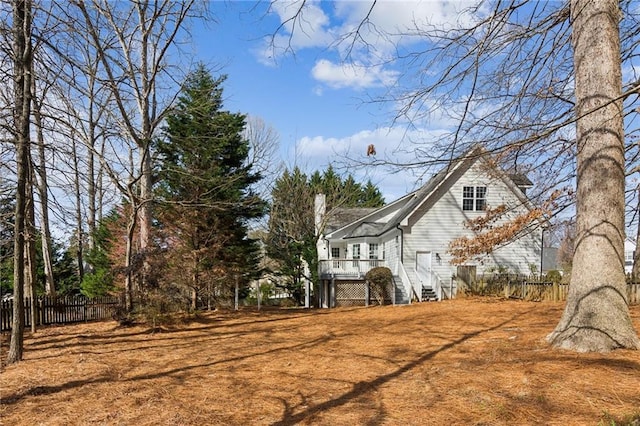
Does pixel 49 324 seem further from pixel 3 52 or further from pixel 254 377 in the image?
pixel 254 377

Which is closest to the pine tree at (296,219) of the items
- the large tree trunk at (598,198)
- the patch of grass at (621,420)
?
the large tree trunk at (598,198)

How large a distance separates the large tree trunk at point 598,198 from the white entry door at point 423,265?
522 inches

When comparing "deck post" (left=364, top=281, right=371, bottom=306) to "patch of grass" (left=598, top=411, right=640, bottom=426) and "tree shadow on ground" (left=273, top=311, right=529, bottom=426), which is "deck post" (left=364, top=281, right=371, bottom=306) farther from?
"patch of grass" (left=598, top=411, right=640, bottom=426)

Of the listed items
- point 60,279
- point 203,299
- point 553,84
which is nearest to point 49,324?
point 203,299

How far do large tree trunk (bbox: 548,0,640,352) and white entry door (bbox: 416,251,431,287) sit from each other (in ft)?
43.5

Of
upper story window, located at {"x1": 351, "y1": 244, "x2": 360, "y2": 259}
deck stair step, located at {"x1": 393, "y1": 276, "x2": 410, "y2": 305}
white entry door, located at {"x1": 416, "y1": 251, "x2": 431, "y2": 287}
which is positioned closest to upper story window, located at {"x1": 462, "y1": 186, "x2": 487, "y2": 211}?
white entry door, located at {"x1": 416, "y1": 251, "x2": 431, "y2": 287}

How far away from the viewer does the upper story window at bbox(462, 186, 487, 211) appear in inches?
781

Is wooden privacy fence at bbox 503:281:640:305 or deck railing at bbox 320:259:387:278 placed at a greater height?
deck railing at bbox 320:259:387:278

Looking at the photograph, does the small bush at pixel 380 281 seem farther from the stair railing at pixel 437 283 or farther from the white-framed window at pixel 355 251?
the white-framed window at pixel 355 251

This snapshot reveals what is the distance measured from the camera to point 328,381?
5.44 meters

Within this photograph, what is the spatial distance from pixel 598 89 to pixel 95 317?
13.9m

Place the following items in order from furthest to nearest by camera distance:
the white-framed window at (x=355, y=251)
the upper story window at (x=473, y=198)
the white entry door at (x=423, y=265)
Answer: the white-framed window at (x=355, y=251), the upper story window at (x=473, y=198), the white entry door at (x=423, y=265)

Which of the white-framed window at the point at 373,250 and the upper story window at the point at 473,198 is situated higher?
the upper story window at the point at 473,198

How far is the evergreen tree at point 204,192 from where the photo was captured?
1413cm
